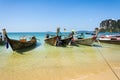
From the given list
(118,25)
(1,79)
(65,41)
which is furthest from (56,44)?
(118,25)

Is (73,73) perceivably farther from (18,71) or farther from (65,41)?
(65,41)

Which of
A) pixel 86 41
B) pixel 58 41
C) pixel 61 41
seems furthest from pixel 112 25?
pixel 58 41

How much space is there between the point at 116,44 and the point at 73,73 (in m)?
15.3

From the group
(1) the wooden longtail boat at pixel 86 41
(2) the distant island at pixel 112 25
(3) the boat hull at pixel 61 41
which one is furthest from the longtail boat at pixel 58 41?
(2) the distant island at pixel 112 25

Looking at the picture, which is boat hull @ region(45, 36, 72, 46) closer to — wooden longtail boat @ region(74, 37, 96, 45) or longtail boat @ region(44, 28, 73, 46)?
longtail boat @ region(44, 28, 73, 46)

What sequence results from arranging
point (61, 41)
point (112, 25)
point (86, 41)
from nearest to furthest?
point (61, 41), point (86, 41), point (112, 25)

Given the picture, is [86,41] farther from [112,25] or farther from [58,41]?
[112,25]

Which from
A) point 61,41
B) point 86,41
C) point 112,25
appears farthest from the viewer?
point 112,25

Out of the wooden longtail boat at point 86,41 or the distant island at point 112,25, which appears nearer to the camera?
the wooden longtail boat at point 86,41

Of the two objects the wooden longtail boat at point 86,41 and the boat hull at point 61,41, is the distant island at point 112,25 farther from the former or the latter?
the boat hull at point 61,41

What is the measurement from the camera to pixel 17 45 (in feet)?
49.5

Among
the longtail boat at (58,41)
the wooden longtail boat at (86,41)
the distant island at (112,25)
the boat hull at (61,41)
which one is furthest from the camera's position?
the distant island at (112,25)

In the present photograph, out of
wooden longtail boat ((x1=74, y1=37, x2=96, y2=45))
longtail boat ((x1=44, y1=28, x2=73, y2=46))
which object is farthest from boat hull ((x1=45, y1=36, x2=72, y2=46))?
wooden longtail boat ((x1=74, y1=37, x2=96, y2=45))

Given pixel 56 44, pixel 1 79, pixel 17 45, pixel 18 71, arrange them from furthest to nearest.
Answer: pixel 56 44, pixel 17 45, pixel 18 71, pixel 1 79
